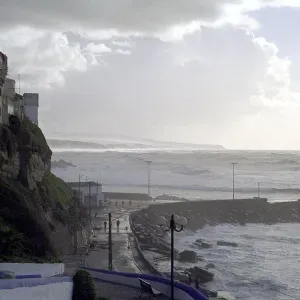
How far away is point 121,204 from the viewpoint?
48.1 metres

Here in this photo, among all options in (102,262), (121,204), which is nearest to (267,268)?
(102,262)

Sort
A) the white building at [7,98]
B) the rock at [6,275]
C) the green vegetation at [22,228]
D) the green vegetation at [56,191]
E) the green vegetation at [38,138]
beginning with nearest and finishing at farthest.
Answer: the rock at [6,275], the green vegetation at [22,228], the white building at [7,98], the green vegetation at [56,191], the green vegetation at [38,138]

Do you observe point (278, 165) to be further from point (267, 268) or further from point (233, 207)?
point (267, 268)

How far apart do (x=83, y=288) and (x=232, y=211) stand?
3846 centimetres

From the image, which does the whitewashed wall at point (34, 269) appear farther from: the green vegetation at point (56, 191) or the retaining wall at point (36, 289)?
the green vegetation at point (56, 191)

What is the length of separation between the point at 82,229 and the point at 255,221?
24.2m

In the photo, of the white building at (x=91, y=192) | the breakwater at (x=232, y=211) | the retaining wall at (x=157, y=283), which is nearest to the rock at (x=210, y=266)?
the retaining wall at (x=157, y=283)

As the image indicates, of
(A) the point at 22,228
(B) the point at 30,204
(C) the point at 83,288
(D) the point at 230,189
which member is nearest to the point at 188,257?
(B) the point at 30,204

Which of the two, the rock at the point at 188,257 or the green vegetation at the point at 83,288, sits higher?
the green vegetation at the point at 83,288

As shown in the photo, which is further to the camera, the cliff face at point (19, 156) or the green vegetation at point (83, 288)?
the cliff face at point (19, 156)

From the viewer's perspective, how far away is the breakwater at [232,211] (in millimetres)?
45406

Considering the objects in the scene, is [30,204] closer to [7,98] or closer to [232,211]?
[7,98]

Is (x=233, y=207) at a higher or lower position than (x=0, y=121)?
lower

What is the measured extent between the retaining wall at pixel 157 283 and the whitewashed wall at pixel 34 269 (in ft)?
3.97
